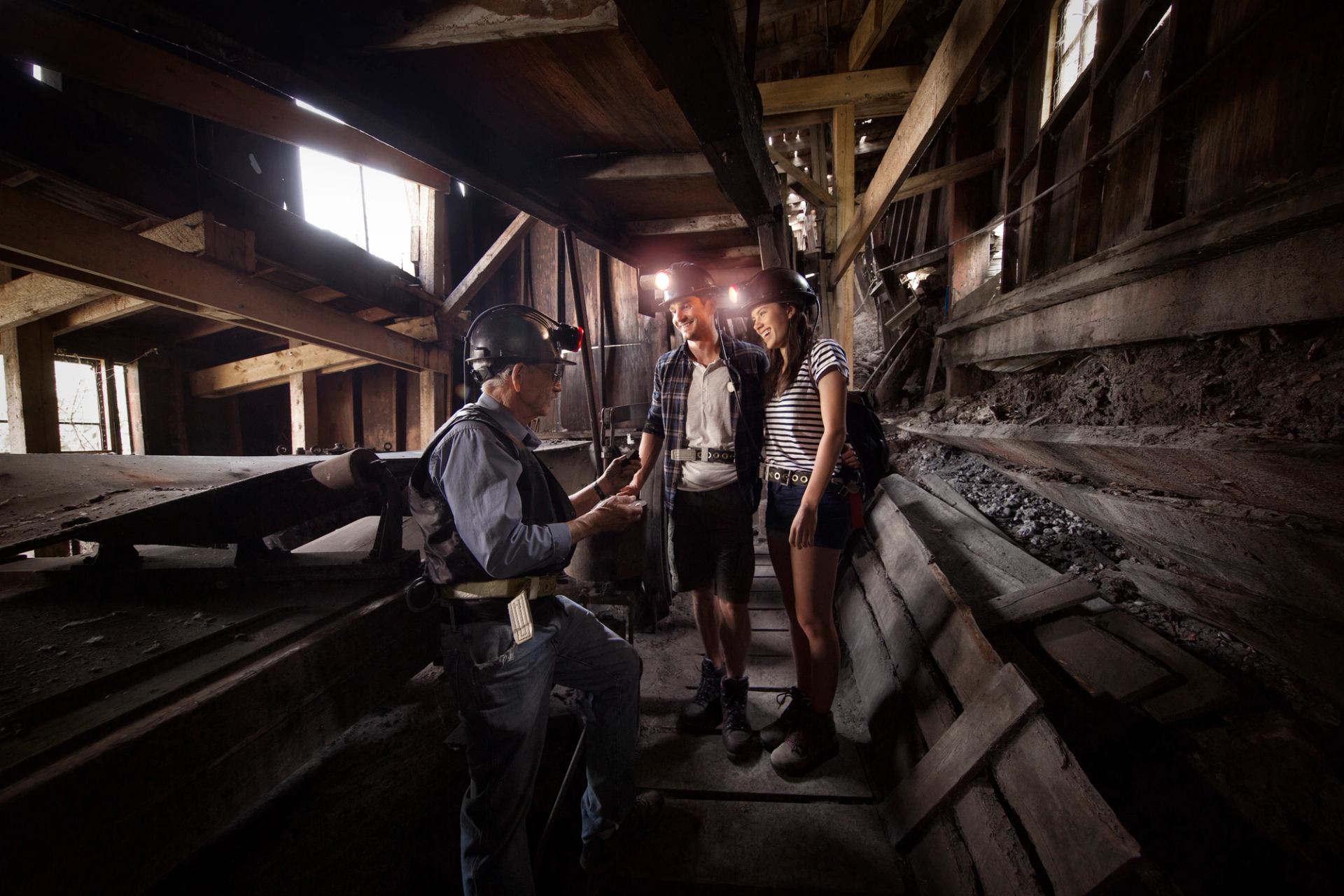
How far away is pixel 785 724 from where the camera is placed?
2635mm

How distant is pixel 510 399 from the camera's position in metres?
2.11

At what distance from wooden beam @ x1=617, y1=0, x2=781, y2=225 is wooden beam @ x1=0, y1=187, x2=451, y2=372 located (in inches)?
148

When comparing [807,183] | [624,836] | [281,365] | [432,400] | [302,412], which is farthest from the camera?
[432,400]

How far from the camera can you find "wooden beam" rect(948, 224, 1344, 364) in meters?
1.86

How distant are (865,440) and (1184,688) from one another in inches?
63.7

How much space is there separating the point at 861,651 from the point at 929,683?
0.95m

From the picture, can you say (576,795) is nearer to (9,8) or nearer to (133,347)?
(9,8)

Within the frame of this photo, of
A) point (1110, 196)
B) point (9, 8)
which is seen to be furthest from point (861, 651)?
point (9, 8)

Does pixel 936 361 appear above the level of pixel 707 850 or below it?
above

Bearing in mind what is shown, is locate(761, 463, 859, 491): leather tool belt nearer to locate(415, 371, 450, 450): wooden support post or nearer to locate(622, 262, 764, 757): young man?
locate(622, 262, 764, 757): young man

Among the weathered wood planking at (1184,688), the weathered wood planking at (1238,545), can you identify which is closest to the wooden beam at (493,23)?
the weathered wood planking at (1238,545)

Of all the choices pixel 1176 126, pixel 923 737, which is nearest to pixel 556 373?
pixel 923 737

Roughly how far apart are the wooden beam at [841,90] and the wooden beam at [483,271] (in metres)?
3.43

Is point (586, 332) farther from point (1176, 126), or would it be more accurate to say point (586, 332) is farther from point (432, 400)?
point (432, 400)
